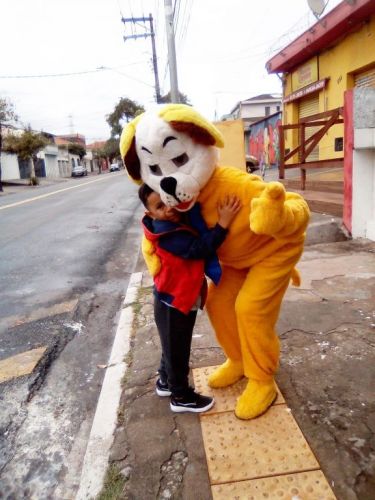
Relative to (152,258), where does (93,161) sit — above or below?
above

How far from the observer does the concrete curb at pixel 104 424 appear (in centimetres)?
182

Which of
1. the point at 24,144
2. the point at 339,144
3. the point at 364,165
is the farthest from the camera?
the point at 24,144

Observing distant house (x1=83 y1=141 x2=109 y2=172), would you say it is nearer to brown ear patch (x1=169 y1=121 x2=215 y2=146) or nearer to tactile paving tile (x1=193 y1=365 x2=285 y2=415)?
tactile paving tile (x1=193 y1=365 x2=285 y2=415)

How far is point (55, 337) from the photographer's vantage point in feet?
11.8

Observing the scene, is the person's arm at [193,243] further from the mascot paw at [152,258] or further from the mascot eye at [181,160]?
the mascot eye at [181,160]

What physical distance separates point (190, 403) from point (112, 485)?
0.57 meters

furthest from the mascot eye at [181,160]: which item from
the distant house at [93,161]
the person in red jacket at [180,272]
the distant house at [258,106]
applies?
the distant house at [93,161]

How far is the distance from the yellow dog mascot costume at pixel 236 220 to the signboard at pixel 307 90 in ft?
37.2

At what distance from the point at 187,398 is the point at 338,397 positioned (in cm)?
82

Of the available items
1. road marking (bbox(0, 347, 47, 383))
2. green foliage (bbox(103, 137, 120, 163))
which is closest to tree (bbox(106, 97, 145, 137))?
green foliage (bbox(103, 137, 120, 163))

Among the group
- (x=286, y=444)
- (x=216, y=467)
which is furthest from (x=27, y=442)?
(x=286, y=444)

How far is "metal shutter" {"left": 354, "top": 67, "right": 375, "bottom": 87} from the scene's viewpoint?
9.98 meters

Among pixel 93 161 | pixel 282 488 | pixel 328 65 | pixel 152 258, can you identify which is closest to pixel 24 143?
pixel 328 65

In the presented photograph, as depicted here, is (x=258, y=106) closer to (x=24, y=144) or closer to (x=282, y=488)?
(x=24, y=144)
